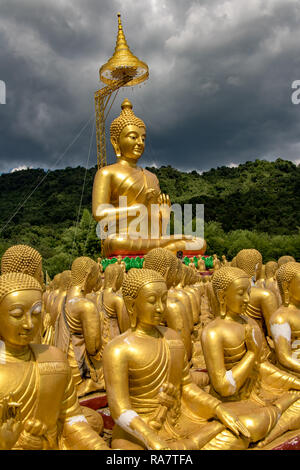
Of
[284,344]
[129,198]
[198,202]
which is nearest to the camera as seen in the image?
[284,344]

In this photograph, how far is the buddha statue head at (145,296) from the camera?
2.93m

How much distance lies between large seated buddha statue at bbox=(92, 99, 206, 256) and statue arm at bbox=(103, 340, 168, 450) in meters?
7.76

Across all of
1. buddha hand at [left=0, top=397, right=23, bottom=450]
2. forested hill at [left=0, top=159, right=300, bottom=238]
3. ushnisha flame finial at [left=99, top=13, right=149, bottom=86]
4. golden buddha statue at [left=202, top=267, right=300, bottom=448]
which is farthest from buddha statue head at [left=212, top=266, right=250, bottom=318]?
forested hill at [left=0, top=159, right=300, bottom=238]

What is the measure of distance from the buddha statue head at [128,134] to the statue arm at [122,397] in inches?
355

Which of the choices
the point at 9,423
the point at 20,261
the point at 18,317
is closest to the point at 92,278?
the point at 20,261

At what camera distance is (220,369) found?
131 inches

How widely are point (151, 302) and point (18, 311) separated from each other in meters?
0.93

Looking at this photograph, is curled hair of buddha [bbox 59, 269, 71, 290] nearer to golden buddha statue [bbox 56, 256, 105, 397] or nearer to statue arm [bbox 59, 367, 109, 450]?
golden buddha statue [bbox 56, 256, 105, 397]

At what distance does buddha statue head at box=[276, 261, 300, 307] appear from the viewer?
407 centimetres

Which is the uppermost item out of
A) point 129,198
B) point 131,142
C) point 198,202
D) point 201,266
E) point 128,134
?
point 198,202

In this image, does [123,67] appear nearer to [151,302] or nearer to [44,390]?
[151,302]

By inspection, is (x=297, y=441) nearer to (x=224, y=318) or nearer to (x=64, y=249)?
(x=224, y=318)
